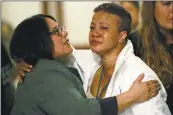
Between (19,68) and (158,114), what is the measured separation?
0.51 meters

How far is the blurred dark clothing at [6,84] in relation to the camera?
1232mm

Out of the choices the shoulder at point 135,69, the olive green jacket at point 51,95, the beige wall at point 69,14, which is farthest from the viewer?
the beige wall at point 69,14

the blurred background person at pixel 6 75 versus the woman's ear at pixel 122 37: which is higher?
the woman's ear at pixel 122 37

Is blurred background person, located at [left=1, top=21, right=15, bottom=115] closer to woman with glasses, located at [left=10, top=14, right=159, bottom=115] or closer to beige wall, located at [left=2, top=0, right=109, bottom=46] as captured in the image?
beige wall, located at [left=2, top=0, right=109, bottom=46]

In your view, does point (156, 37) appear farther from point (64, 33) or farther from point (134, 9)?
point (64, 33)

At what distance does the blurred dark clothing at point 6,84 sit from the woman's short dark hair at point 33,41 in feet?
0.66

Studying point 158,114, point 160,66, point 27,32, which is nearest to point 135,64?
point 158,114

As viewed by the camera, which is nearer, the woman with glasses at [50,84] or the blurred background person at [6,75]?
the woman with glasses at [50,84]

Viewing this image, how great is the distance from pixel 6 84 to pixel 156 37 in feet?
2.22

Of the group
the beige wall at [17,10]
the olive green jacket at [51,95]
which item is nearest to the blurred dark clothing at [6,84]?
the beige wall at [17,10]

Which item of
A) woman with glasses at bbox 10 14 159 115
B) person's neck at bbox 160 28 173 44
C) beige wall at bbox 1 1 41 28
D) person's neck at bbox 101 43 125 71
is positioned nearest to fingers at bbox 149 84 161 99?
woman with glasses at bbox 10 14 159 115

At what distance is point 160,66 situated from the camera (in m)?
1.30

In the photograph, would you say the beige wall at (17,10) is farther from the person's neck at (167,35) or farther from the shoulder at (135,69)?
the person's neck at (167,35)

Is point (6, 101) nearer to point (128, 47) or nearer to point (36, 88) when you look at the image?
point (36, 88)
